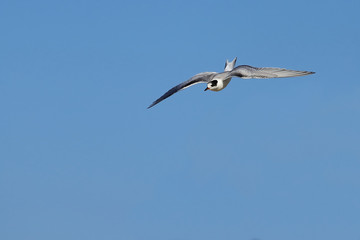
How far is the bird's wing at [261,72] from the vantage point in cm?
4056

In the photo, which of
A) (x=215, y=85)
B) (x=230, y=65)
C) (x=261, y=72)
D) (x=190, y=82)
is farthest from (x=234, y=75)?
(x=230, y=65)

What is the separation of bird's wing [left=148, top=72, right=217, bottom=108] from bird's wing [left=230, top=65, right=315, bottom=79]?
4207mm

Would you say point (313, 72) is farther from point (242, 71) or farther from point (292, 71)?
point (242, 71)

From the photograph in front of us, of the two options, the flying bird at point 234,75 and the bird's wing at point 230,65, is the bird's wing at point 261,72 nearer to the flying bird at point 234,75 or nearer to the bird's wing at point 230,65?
the flying bird at point 234,75

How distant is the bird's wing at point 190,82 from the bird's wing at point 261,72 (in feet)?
13.8

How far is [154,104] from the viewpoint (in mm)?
49312

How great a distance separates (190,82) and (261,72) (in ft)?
24.7

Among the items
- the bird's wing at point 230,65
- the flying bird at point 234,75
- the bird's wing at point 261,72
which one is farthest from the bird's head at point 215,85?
the bird's wing at point 230,65

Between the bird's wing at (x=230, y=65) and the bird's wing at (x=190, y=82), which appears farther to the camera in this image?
the bird's wing at (x=230, y=65)

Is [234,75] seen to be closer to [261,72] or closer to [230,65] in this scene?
[261,72]

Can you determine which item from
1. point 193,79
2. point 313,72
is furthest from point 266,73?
point 193,79

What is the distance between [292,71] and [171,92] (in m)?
11.3

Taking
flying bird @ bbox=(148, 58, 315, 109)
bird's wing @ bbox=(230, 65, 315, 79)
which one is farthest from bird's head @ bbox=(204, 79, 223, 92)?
bird's wing @ bbox=(230, 65, 315, 79)

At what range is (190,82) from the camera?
1892 inches
